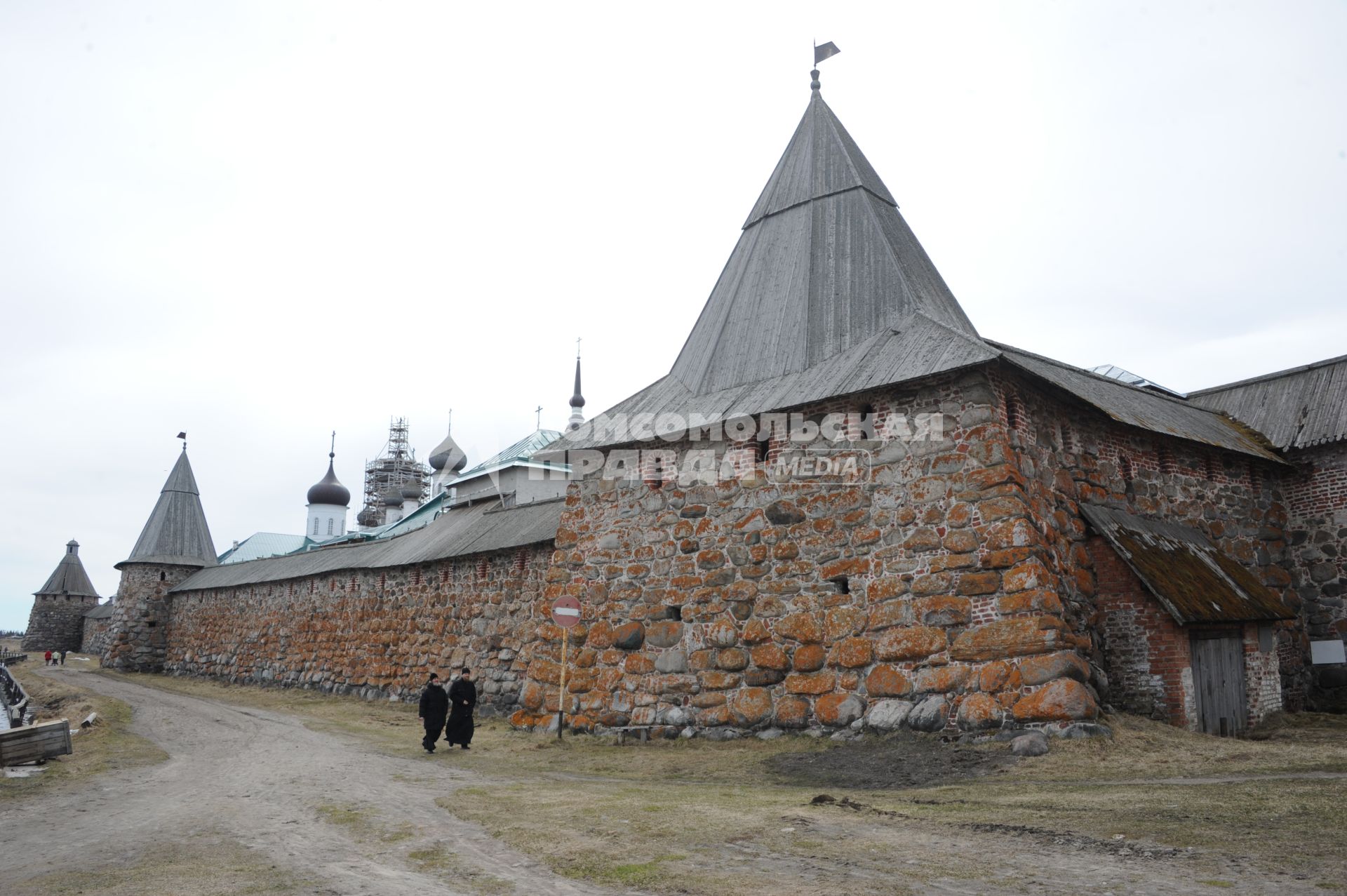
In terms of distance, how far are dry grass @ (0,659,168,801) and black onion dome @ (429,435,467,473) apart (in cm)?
2677

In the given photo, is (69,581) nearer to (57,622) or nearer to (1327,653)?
(57,622)

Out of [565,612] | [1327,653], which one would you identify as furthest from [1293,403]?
[565,612]

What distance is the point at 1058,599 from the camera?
9.77m

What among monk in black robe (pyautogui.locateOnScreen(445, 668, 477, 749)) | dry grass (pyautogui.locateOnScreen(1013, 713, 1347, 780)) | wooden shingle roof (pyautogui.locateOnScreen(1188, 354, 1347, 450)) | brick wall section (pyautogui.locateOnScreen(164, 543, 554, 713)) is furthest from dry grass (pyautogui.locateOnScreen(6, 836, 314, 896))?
wooden shingle roof (pyautogui.locateOnScreen(1188, 354, 1347, 450))

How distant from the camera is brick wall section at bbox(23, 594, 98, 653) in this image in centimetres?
5306

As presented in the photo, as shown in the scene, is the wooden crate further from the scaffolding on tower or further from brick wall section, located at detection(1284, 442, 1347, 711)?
the scaffolding on tower

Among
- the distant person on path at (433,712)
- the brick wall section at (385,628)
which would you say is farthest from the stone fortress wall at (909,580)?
the distant person on path at (433,712)

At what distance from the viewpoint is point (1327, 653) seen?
47.1ft

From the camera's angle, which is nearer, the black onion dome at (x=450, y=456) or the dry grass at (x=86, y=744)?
the dry grass at (x=86, y=744)

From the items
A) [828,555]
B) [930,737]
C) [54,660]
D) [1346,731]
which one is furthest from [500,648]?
[54,660]

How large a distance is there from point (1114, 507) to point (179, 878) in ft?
36.0

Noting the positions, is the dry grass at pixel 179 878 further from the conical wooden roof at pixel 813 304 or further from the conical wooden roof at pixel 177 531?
the conical wooden roof at pixel 177 531

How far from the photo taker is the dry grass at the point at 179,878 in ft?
16.7

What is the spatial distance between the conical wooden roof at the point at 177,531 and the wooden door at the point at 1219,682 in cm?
3535
